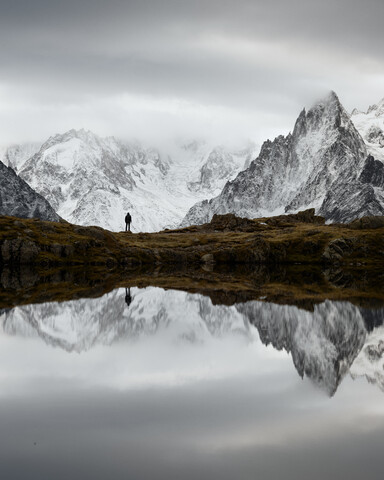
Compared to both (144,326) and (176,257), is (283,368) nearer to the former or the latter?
(144,326)

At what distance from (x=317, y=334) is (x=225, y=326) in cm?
884

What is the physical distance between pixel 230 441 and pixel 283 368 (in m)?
13.8

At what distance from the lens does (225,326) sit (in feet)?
177

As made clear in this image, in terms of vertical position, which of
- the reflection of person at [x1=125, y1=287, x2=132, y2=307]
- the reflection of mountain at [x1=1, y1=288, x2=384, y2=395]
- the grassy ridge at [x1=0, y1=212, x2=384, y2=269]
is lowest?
the reflection of mountain at [x1=1, y1=288, x2=384, y2=395]

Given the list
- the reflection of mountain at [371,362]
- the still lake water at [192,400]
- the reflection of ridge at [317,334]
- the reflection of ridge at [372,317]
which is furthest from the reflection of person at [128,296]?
the reflection of mountain at [371,362]

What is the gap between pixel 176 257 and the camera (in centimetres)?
18438

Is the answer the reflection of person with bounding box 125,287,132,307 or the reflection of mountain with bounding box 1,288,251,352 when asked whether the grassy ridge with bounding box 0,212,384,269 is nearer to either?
the reflection of person with bounding box 125,287,132,307

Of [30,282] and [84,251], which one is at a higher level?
[84,251]

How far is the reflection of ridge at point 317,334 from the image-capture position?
3616 cm

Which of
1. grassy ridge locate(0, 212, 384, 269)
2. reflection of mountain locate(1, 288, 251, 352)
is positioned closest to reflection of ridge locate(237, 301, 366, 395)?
reflection of mountain locate(1, 288, 251, 352)

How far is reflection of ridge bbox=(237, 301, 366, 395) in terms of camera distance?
36156 millimetres

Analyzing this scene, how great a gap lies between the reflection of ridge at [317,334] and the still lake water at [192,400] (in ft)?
0.55

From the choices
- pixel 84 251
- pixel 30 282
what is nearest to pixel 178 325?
pixel 30 282

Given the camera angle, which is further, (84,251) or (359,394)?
(84,251)
